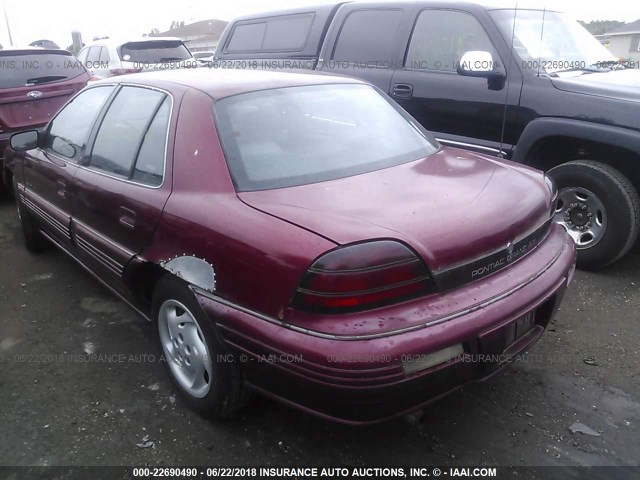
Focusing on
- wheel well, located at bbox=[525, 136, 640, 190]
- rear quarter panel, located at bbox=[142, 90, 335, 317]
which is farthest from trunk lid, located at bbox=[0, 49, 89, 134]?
wheel well, located at bbox=[525, 136, 640, 190]

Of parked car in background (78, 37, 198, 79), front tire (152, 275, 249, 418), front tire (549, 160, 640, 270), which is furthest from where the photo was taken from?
parked car in background (78, 37, 198, 79)

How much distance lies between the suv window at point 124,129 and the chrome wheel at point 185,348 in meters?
0.76

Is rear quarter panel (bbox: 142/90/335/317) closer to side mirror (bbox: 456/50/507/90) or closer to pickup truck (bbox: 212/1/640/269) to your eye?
side mirror (bbox: 456/50/507/90)

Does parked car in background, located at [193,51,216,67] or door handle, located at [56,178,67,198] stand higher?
parked car in background, located at [193,51,216,67]

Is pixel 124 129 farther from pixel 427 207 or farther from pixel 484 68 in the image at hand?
pixel 484 68

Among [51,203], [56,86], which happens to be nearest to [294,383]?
[51,203]

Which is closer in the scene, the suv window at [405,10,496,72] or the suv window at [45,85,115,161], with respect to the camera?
the suv window at [45,85,115,161]

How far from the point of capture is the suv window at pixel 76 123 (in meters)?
3.33

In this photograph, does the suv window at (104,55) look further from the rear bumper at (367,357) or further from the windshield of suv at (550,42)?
the rear bumper at (367,357)

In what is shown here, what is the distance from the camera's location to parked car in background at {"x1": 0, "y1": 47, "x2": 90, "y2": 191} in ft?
19.2

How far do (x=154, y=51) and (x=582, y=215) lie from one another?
362 inches

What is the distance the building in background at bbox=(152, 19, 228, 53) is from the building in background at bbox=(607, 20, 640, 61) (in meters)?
26.9

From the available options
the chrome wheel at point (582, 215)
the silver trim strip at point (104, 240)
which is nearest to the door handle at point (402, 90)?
the chrome wheel at point (582, 215)

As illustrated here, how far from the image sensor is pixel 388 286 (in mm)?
1900
